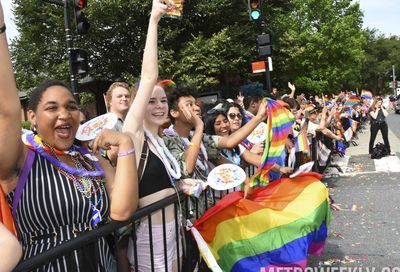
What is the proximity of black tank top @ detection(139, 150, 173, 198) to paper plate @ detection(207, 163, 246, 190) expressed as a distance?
0.33 m

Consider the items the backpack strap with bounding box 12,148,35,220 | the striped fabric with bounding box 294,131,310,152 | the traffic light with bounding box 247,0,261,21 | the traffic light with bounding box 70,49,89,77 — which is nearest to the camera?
the backpack strap with bounding box 12,148,35,220

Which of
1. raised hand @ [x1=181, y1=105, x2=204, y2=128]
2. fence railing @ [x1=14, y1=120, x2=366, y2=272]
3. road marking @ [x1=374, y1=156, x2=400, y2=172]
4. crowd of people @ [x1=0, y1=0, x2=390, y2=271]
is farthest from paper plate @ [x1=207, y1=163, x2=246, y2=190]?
road marking @ [x1=374, y1=156, x2=400, y2=172]

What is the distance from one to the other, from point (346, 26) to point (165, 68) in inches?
845

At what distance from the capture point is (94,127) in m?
2.43

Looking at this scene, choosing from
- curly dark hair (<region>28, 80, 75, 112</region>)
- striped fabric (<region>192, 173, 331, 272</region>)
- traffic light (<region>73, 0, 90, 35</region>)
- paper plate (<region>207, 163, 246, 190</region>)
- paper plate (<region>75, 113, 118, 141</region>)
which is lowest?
striped fabric (<region>192, 173, 331, 272</region>)

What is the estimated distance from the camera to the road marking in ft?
30.6

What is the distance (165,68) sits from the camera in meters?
19.2

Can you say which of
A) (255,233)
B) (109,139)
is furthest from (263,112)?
(109,139)

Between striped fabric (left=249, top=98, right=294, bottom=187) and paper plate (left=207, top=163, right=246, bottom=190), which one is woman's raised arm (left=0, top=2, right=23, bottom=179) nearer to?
paper plate (left=207, top=163, right=246, bottom=190)

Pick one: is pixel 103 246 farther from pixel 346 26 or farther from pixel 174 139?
pixel 346 26

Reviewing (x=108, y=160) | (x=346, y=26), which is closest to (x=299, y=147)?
(x=108, y=160)

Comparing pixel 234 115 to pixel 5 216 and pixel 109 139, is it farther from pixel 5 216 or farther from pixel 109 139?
pixel 5 216

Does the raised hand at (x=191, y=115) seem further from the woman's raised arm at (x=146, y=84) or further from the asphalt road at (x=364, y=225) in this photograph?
the asphalt road at (x=364, y=225)

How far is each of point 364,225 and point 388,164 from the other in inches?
195
